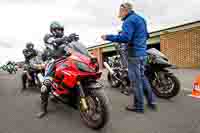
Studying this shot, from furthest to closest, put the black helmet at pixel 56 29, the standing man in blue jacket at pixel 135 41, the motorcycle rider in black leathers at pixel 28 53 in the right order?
the motorcycle rider in black leathers at pixel 28 53 < the black helmet at pixel 56 29 < the standing man in blue jacket at pixel 135 41

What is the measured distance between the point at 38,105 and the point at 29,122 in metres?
1.17

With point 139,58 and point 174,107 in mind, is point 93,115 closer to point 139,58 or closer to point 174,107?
point 139,58

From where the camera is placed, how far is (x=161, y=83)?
4422 mm

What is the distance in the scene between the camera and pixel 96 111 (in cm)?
293

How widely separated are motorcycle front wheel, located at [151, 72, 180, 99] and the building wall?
36.0 ft

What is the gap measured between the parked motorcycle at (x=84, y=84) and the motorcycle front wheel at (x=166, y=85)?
6.29ft

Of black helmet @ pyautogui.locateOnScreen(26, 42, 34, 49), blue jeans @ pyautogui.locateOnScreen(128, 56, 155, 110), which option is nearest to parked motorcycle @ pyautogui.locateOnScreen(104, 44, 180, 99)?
blue jeans @ pyautogui.locateOnScreen(128, 56, 155, 110)

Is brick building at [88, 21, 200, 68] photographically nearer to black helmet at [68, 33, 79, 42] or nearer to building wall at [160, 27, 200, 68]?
building wall at [160, 27, 200, 68]

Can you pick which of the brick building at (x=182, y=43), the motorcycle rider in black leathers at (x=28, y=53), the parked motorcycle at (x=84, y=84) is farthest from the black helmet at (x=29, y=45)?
the brick building at (x=182, y=43)

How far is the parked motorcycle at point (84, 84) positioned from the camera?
2.82 metres

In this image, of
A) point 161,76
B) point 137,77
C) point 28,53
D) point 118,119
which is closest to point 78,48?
point 137,77

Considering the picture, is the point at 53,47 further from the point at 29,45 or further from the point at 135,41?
the point at 29,45

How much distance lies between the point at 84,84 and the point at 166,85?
218 centimetres

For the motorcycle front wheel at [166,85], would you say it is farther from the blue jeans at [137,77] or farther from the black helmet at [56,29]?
the black helmet at [56,29]
